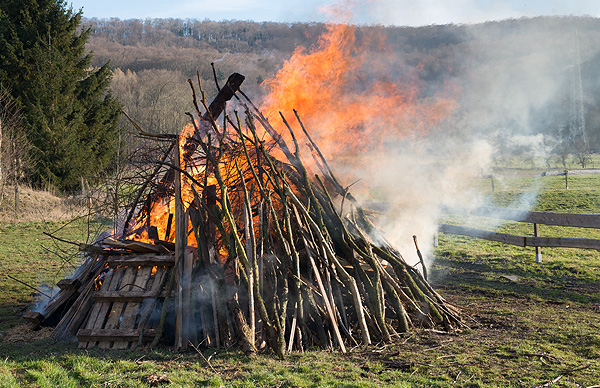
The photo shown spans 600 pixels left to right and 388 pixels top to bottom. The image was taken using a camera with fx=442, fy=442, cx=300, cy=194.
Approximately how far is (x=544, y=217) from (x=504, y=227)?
5.87m

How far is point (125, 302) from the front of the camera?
571 cm

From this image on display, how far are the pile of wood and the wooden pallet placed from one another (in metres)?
0.02

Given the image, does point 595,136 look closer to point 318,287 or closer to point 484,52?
point 484,52

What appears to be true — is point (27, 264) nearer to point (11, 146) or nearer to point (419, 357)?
point (419, 357)

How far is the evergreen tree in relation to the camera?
2262 cm

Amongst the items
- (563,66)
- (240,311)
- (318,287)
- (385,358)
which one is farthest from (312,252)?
(563,66)

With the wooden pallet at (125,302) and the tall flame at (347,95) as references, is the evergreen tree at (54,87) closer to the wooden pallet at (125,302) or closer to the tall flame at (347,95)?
the tall flame at (347,95)

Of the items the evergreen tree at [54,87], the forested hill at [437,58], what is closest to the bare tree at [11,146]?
the evergreen tree at [54,87]

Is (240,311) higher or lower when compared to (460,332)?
higher

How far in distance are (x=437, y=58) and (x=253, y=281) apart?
39.3 ft

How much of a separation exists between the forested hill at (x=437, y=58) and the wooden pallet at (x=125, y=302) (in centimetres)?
288

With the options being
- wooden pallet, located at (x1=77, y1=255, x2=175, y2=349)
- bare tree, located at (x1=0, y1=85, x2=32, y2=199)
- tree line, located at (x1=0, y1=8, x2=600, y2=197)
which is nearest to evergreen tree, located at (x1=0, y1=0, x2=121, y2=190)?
tree line, located at (x1=0, y1=8, x2=600, y2=197)

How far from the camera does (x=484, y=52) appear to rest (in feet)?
69.1

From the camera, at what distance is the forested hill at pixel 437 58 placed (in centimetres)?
1070
